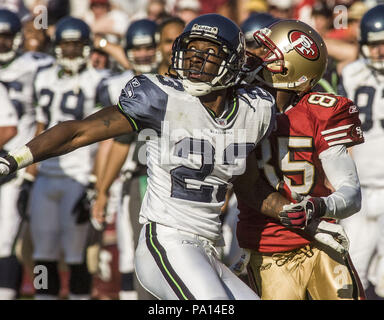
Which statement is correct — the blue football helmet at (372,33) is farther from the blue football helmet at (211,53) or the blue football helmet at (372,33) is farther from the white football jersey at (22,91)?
the blue football helmet at (211,53)

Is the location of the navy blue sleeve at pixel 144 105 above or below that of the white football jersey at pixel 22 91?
above

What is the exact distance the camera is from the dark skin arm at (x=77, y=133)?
3.99 metres

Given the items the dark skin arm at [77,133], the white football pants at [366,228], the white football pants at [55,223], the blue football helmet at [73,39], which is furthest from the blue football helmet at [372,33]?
the dark skin arm at [77,133]

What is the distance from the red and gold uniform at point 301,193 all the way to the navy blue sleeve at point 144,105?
672mm

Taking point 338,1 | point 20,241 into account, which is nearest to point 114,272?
point 20,241

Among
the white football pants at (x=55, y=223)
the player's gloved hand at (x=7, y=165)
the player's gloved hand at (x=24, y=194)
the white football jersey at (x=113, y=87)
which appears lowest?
the white football pants at (x=55, y=223)

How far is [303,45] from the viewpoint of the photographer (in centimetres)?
475

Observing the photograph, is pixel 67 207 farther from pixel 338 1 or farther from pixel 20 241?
pixel 338 1

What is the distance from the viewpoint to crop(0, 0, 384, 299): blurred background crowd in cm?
800

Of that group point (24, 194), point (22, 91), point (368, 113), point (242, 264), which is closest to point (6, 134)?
point (22, 91)

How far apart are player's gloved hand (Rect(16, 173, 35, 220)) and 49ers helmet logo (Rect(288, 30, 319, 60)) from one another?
3.47 metres

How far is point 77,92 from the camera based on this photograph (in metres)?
7.78

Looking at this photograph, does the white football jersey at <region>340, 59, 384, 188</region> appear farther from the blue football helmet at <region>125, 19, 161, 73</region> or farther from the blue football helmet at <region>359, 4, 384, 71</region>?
the blue football helmet at <region>125, 19, 161, 73</region>

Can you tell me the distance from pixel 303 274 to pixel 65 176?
349 cm
